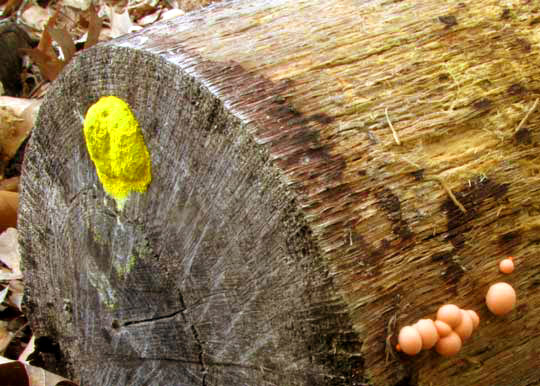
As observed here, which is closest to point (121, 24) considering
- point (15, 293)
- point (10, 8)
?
point (10, 8)

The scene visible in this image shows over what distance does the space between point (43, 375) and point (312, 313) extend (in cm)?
128

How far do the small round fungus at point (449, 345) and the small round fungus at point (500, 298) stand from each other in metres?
→ 0.14

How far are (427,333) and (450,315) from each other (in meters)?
0.07

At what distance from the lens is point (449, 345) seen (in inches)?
60.2

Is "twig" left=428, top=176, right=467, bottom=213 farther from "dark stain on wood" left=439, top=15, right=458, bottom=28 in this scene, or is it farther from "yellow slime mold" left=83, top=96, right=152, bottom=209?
"yellow slime mold" left=83, top=96, right=152, bottom=209

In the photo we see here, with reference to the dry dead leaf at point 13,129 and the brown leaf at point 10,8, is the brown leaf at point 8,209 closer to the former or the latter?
the dry dead leaf at point 13,129

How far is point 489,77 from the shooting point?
180 cm

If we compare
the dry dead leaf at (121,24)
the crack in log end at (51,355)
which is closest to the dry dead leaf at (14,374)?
the crack in log end at (51,355)

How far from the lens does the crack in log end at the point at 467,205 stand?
1594 mm

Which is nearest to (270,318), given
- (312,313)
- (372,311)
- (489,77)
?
(312,313)

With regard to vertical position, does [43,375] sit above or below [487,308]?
below

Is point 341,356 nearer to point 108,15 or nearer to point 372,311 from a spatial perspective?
point 372,311

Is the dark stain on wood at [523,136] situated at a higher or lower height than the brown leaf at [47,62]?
higher

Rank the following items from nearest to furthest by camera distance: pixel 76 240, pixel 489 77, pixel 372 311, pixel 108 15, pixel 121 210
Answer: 1. pixel 372 311
2. pixel 489 77
3. pixel 121 210
4. pixel 76 240
5. pixel 108 15
